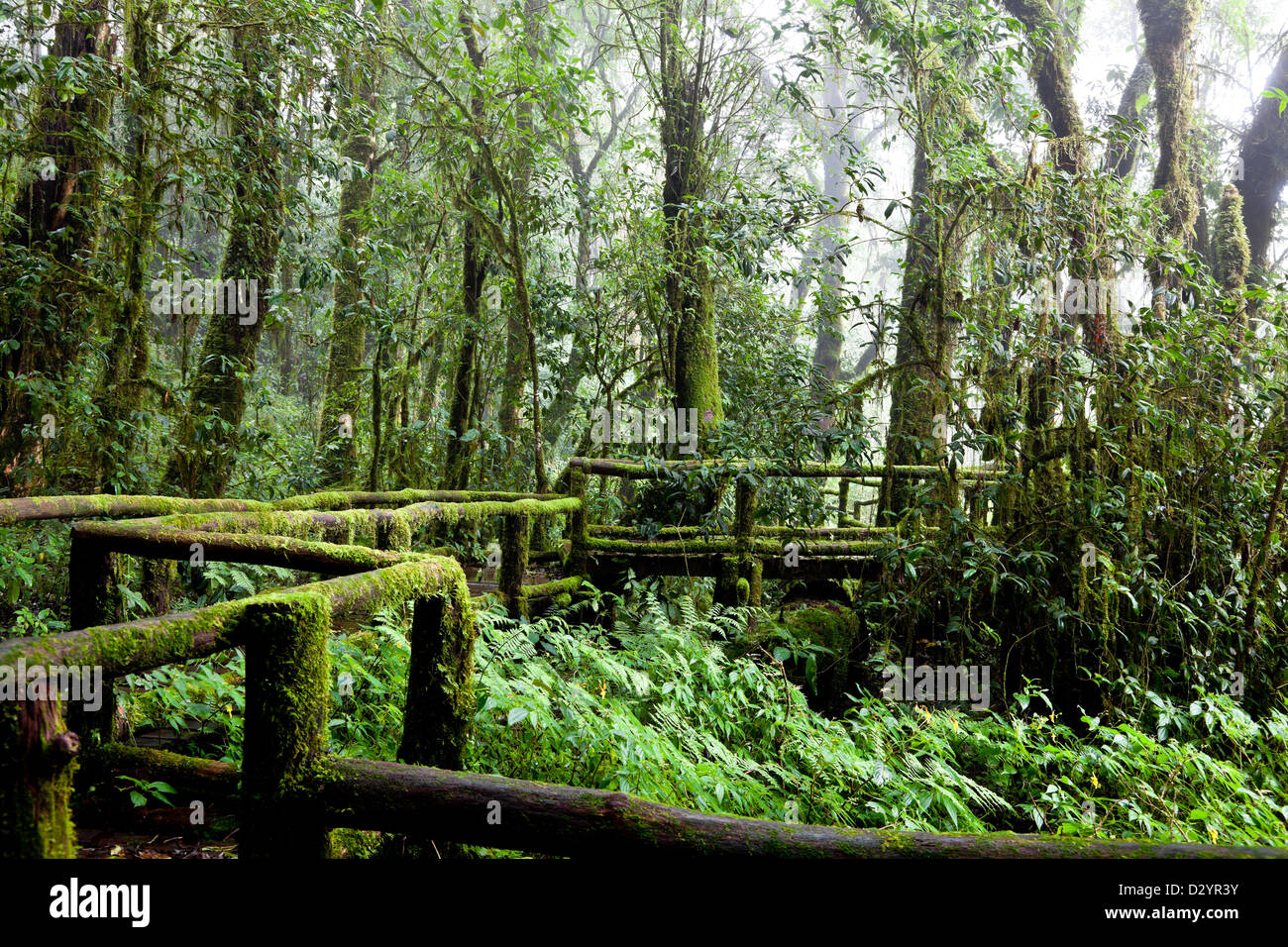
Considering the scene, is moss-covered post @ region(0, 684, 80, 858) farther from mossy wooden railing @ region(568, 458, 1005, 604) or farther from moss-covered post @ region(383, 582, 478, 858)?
mossy wooden railing @ region(568, 458, 1005, 604)

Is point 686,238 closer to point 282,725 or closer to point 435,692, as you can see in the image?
point 435,692

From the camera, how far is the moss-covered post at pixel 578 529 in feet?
19.8

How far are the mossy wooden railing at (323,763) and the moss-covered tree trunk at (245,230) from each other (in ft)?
16.1

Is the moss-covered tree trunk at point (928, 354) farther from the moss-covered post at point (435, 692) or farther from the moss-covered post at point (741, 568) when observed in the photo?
the moss-covered post at point (435, 692)

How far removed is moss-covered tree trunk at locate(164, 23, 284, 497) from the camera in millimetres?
6512

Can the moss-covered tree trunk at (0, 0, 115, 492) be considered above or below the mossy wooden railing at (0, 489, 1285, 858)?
above

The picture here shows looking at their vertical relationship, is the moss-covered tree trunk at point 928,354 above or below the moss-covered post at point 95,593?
above

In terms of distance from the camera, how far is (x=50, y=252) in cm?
654

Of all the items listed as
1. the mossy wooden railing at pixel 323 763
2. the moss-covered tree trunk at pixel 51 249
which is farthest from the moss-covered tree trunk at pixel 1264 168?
the moss-covered tree trunk at pixel 51 249

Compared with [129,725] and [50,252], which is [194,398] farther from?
[129,725]

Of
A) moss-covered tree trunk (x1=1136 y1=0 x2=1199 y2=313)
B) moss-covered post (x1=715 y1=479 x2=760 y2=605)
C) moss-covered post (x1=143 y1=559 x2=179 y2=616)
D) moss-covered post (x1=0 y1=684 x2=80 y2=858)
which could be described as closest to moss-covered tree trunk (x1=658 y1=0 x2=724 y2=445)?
moss-covered post (x1=715 y1=479 x2=760 y2=605)

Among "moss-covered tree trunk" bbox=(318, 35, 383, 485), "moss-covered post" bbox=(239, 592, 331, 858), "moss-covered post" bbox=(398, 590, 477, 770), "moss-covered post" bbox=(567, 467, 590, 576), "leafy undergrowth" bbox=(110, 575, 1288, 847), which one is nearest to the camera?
"moss-covered post" bbox=(239, 592, 331, 858)

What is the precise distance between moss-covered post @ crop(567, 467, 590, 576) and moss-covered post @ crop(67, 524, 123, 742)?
359 centimetres
